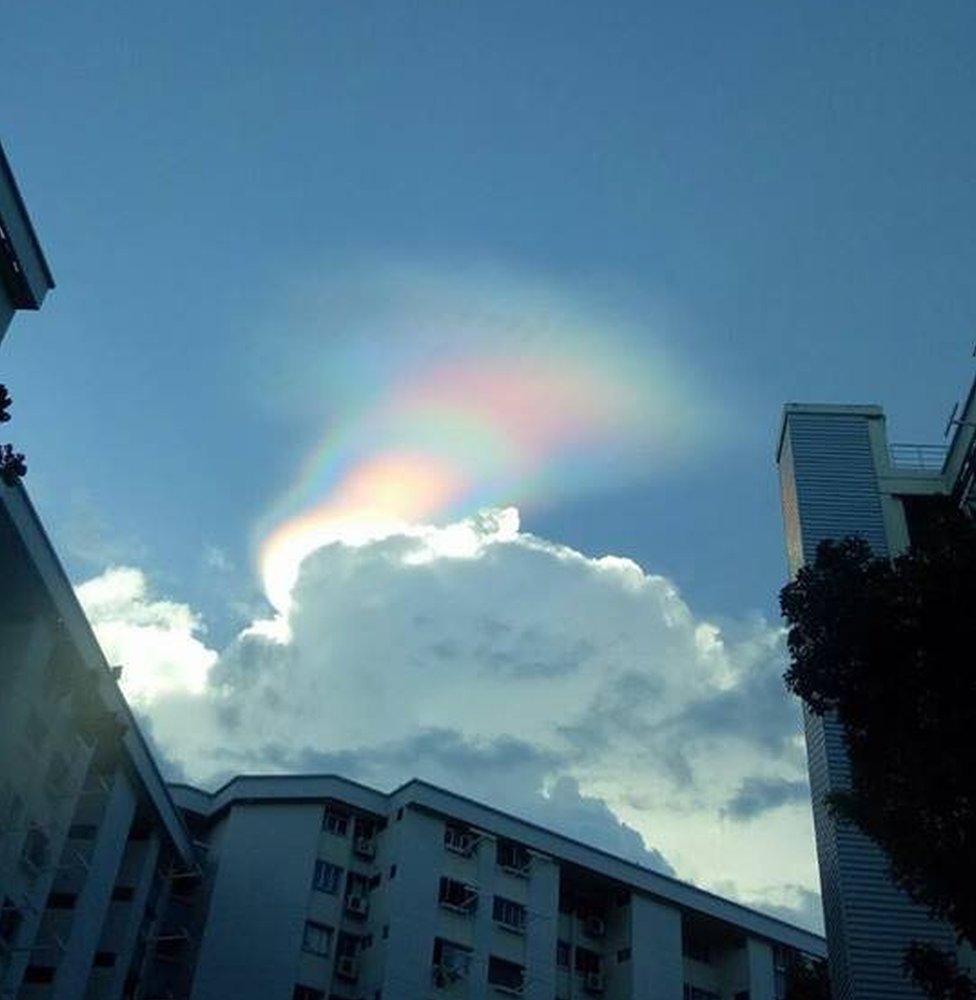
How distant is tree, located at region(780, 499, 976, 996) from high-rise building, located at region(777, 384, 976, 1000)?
11753mm

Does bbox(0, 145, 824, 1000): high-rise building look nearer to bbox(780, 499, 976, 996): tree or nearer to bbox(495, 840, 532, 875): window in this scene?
bbox(495, 840, 532, 875): window

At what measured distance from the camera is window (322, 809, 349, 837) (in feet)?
171

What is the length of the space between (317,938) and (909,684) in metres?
35.5

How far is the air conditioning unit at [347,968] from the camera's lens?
48875mm

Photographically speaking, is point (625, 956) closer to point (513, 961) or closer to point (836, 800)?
point (513, 961)

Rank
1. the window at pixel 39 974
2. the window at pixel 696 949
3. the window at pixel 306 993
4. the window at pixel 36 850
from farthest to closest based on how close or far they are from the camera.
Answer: the window at pixel 696 949 < the window at pixel 306 993 < the window at pixel 39 974 < the window at pixel 36 850

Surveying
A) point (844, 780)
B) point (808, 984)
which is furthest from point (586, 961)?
point (844, 780)

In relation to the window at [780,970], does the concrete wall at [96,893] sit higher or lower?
lower

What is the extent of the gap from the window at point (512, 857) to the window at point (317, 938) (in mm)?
8666

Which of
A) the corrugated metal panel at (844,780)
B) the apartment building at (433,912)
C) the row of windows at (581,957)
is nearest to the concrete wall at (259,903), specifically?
the apartment building at (433,912)

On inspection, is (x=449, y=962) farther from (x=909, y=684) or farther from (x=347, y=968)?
(x=909, y=684)

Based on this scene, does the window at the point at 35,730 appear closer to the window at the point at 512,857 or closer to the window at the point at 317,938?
the window at the point at 317,938

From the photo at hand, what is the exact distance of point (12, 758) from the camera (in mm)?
35375

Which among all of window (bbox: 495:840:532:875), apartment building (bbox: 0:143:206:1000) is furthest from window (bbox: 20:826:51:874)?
window (bbox: 495:840:532:875)
